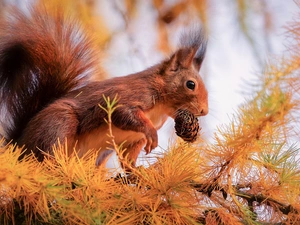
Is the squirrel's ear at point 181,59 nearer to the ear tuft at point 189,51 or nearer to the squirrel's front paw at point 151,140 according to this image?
the ear tuft at point 189,51

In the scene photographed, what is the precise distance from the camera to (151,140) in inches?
30.4

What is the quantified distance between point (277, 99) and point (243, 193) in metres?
0.18

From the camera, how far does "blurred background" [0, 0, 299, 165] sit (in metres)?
1.08

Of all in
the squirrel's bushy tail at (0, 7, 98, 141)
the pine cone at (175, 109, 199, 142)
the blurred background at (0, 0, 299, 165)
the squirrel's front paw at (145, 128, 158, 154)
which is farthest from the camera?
the blurred background at (0, 0, 299, 165)

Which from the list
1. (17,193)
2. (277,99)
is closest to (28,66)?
(17,193)

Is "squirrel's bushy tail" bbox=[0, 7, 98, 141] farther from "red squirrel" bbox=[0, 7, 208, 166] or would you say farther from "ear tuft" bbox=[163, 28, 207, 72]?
"ear tuft" bbox=[163, 28, 207, 72]

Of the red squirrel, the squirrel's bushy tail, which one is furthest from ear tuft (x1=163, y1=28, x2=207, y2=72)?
the squirrel's bushy tail

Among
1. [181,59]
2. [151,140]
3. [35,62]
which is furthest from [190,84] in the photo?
[35,62]

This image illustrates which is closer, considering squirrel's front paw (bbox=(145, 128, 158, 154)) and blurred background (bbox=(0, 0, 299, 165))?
squirrel's front paw (bbox=(145, 128, 158, 154))

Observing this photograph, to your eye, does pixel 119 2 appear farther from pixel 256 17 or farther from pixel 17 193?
pixel 17 193

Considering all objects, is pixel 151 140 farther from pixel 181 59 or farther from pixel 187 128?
pixel 181 59

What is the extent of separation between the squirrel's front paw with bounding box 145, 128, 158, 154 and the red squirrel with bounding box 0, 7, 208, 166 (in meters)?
0.02

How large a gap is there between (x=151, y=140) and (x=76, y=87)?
0.83 feet

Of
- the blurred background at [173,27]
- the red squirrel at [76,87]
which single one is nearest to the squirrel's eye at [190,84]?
the red squirrel at [76,87]
